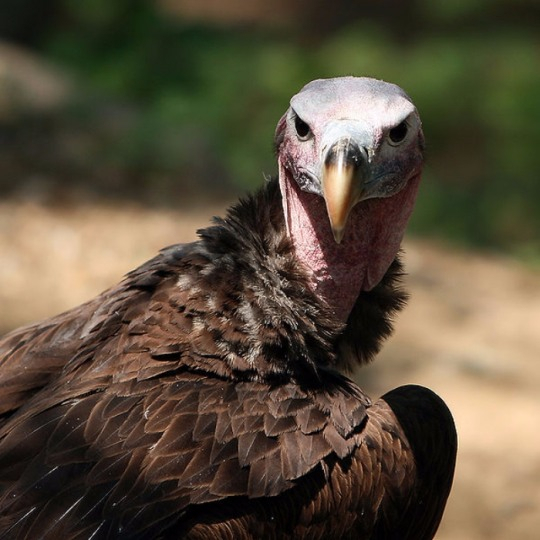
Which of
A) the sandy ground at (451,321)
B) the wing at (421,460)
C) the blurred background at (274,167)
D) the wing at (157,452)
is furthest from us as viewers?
the blurred background at (274,167)

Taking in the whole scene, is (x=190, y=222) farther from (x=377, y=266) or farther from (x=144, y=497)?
(x=144, y=497)

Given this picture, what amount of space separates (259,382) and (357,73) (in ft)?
32.7

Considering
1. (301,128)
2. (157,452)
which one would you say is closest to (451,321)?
(301,128)

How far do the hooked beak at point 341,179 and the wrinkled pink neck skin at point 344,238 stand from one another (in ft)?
0.99

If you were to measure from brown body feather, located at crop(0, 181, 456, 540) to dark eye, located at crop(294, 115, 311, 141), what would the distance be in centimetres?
29

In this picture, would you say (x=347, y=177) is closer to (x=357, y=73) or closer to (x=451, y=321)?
(x=451, y=321)

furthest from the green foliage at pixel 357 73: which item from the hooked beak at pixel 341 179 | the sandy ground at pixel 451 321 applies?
the hooked beak at pixel 341 179

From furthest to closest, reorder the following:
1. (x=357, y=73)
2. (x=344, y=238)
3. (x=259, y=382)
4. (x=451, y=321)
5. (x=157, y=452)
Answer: (x=357, y=73)
(x=451, y=321)
(x=344, y=238)
(x=259, y=382)
(x=157, y=452)

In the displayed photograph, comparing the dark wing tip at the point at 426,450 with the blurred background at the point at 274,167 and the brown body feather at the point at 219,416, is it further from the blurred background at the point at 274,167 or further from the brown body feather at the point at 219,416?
the blurred background at the point at 274,167

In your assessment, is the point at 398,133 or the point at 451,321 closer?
the point at 398,133

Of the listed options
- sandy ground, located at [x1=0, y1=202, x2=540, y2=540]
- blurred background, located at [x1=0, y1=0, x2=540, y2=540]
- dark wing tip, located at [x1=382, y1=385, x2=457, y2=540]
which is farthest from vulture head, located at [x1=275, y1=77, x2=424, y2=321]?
sandy ground, located at [x1=0, y1=202, x2=540, y2=540]

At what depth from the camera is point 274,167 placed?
400 inches

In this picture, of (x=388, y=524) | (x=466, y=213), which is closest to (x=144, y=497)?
(x=388, y=524)

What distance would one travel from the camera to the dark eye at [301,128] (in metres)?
3.45
